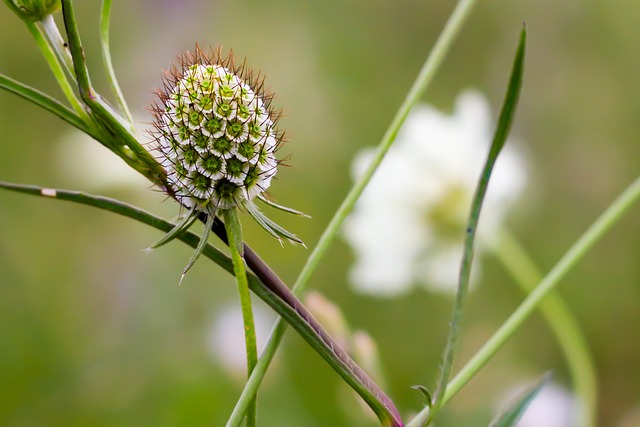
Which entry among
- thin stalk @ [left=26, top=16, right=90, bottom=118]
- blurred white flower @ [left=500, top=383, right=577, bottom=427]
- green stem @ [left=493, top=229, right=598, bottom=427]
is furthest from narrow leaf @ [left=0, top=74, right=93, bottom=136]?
blurred white flower @ [left=500, top=383, right=577, bottom=427]

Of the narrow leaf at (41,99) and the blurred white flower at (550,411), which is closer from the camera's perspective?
the narrow leaf at (41,99)

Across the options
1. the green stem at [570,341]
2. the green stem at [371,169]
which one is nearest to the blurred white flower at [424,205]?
the green stem at [570,341]

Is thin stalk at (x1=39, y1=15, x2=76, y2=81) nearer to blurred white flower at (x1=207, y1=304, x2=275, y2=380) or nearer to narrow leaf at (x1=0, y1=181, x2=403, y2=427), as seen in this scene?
narrow leaf at (x1=0, y1=181, x2=403, y2=427)

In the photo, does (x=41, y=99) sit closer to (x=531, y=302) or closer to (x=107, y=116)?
(x=107, y=116)

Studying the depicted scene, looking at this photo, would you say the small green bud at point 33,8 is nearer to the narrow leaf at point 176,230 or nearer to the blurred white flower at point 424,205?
the narrow leaf at point 176,230

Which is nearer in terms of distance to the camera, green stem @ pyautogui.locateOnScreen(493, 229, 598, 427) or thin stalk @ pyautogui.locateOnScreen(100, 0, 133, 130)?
thin stalk @ pyautogui.locateOnScreen(100, 0, 133, 130)

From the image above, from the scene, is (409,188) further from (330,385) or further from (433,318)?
(433,318)

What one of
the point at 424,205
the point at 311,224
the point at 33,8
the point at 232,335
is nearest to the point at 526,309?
the point at 33,8
